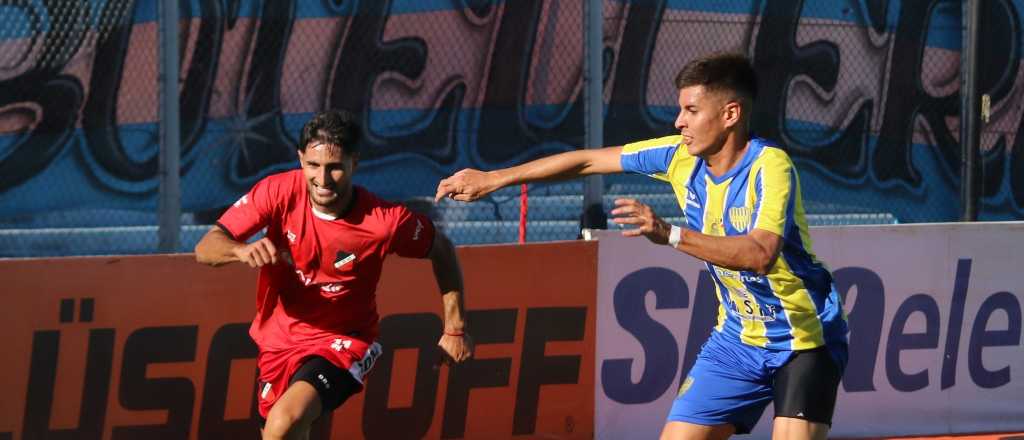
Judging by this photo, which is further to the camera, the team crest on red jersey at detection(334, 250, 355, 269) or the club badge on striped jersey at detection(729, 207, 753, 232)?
the team crest on red jersey at detection(334, 250, 355, 269)

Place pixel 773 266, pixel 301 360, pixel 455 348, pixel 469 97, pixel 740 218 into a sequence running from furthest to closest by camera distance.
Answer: pixel 469 97 → pixel 455 348 → pixel 301 360 → pixel 740 218 → pixel 773 266

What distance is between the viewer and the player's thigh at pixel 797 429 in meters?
5.37

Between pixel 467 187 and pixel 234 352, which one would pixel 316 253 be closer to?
pixel 467 187

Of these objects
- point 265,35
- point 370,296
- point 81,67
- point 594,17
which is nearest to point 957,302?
point 594,17

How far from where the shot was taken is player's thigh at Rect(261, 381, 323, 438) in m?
5.79

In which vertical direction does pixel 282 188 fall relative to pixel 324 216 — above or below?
above

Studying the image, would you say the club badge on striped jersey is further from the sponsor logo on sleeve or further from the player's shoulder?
the player's shoulder

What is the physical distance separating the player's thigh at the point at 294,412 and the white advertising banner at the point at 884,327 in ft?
9.49

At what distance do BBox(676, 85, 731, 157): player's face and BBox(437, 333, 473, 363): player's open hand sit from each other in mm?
1590

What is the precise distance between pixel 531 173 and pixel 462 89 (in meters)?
6.01

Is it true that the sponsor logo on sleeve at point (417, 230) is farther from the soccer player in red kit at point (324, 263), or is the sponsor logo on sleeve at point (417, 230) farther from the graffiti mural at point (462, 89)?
the graffiti mural at point (462, 89)

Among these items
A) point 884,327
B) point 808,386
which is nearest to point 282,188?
point 808,386

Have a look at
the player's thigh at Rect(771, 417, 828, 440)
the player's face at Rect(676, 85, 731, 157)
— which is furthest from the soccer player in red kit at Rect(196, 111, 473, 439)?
the player's thigh at Rect(771, 417, 828, 440)

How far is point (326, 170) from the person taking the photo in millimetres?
6008
